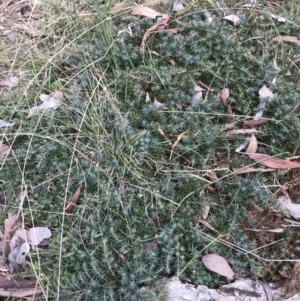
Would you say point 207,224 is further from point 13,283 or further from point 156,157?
point 13,283

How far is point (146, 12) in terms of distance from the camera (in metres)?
2.61

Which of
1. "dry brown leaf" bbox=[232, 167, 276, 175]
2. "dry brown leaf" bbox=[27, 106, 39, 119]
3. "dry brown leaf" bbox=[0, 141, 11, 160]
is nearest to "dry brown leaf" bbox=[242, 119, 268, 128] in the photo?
"dry brown leaf" bbox=[232, 167, 276, 175]

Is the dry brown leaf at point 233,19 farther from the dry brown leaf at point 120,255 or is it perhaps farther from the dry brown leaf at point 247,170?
the dry brown leaf at point 120,255

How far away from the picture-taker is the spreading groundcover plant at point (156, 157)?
6.19ft

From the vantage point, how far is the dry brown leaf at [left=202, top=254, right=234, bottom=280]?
188 cm

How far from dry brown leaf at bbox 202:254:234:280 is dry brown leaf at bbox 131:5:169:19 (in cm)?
152

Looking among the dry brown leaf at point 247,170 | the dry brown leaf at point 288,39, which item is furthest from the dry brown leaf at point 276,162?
the dry brown leaf at point 288,39

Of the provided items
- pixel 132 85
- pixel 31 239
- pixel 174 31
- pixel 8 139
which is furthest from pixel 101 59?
pixel 31 239

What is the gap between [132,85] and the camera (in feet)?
7.73

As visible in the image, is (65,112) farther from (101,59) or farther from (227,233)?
(227,233)

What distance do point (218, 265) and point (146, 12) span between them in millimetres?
1633

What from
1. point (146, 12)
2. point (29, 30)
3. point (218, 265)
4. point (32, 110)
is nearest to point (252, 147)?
point (218, 265)

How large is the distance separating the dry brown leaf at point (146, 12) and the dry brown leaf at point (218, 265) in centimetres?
152

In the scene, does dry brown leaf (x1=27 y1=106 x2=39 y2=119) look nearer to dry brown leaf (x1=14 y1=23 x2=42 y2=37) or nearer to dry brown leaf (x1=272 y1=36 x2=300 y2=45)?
dry brown leaf (x1=14 y1=23 x2=42 y2=37)
